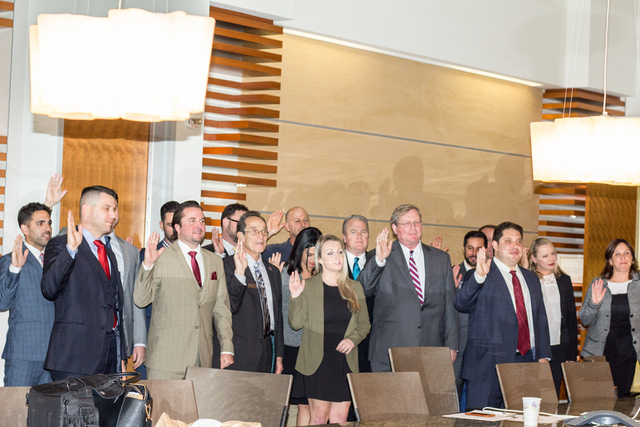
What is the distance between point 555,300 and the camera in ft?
20.2

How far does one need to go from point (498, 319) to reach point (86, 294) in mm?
2837

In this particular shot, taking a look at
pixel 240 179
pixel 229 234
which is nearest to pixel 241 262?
pixel 229 234

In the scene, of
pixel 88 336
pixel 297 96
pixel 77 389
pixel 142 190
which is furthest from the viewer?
pixel 297 96

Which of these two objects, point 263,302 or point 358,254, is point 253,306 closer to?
point 263,302

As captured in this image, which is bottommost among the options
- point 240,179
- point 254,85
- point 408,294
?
point 408,294

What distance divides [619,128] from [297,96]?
3.45m

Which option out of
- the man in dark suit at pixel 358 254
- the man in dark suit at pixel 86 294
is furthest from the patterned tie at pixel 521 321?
the man in dark suit at pixel 86 294

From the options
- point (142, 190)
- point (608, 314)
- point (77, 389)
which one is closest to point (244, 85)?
point (142, 190)

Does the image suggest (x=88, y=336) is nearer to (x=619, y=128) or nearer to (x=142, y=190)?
(x=142, y=190)

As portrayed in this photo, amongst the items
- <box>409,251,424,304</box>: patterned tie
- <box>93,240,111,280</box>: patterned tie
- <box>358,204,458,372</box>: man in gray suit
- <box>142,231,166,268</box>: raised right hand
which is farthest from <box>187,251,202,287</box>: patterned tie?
<box>409,251,424,304</box>: patterned tie

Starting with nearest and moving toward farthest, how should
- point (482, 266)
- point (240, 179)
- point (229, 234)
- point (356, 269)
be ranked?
point (482, 266)
point (356, 269)
point (229, 234)
point (240, 179)

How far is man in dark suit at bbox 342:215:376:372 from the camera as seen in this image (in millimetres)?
5273

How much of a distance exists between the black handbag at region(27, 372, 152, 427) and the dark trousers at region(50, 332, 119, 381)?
75.2 inches

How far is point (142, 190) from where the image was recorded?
5906mm
